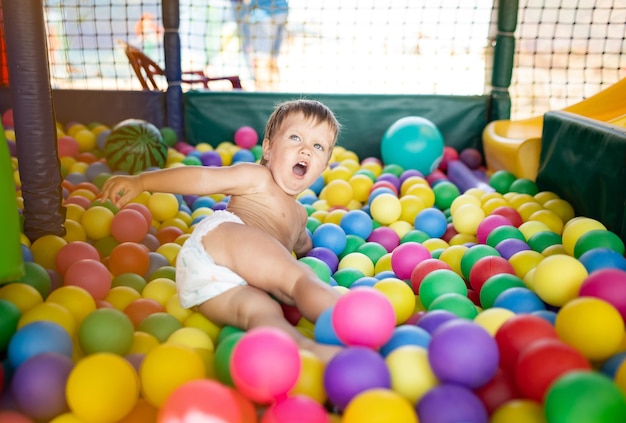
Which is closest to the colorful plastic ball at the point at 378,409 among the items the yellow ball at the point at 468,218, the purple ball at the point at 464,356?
the purple ball at the point at 464,356

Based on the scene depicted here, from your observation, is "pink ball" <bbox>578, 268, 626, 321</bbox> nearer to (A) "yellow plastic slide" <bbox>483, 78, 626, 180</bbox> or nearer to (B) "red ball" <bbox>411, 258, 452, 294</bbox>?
(B) "red ball" <bbox>411, 258, 452, 294</bbox>

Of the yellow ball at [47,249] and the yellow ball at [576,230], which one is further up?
the yellow ball at [576,230]

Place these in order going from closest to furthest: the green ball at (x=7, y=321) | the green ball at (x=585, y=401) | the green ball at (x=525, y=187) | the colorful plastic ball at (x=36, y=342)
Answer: the green ball at (x=585, y=401) → the colorful plastic ball at (x=36, y=342) → the green ball at (x=7, y=321) → the green ball at (x=525, y=187)

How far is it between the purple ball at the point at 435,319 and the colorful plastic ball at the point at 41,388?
72 centimetres

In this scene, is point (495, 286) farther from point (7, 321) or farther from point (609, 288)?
point (7, 321)

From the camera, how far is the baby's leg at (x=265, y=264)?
54.7 inches

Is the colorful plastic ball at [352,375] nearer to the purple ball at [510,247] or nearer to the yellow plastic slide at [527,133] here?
the purple ball at [510,247]

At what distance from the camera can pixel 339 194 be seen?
2668 mm

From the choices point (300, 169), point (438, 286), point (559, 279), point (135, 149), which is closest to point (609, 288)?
point (559, 279)

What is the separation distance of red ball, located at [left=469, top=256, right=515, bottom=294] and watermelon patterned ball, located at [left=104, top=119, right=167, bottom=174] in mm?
1757

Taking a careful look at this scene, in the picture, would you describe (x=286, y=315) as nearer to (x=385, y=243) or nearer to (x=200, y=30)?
(x=385, y=243)

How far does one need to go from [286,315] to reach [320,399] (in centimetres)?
45

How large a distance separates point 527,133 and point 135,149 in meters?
1.97

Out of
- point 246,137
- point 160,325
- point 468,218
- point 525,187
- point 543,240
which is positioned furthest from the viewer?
point 246,137
